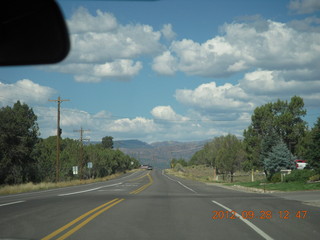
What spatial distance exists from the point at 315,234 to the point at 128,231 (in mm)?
4468

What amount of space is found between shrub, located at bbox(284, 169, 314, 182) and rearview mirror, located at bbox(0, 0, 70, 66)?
34.6 meters

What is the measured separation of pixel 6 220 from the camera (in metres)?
13.0

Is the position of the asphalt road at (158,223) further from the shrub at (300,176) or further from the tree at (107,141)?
the tree at (107,141)

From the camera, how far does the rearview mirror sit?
12.0 ft

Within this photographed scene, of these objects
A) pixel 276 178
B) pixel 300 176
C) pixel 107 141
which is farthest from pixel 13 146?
pixel 107 141

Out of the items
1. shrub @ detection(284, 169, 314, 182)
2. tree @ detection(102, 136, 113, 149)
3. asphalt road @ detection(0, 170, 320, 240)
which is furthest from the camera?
tree @ detection(102, 136, 113, 149)

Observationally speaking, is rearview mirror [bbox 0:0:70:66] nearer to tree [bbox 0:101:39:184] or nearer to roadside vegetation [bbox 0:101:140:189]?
roadside vegetation [bbox 0:101:140:189]

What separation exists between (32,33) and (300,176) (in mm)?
35841

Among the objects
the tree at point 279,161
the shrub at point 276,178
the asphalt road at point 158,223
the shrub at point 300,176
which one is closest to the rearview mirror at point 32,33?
the asphalt road at point 158,223

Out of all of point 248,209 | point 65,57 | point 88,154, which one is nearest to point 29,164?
point 88,154

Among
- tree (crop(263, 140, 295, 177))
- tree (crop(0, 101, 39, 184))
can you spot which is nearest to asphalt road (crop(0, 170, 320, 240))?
tree (crop(263, 140, 295, 177))

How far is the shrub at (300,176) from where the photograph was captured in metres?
36.3

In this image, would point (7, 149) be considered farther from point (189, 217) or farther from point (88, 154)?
point (189, 217)

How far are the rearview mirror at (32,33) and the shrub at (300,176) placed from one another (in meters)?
34.6
